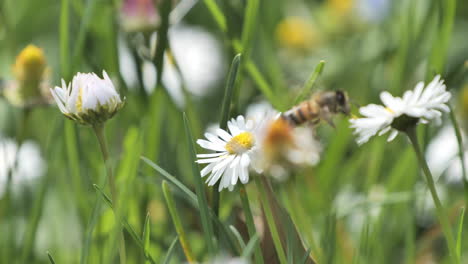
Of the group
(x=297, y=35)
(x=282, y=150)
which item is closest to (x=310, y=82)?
(x=282, y=150)

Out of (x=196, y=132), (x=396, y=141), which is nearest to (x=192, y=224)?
(x=196, y=132)

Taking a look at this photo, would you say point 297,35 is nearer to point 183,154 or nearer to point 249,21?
point 183,154

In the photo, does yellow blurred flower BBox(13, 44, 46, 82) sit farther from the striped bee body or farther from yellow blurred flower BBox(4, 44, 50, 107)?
the striped bee body

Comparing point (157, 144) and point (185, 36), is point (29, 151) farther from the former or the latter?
point (185, 36)

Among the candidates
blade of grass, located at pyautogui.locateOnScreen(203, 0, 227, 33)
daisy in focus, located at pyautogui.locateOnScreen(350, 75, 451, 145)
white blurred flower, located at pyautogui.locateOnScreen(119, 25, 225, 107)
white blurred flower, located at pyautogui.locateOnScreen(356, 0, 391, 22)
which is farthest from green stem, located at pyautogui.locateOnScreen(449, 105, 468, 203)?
white blurred flower, located at pyautogui.locateOnScreen(119, 25, 225, 107)

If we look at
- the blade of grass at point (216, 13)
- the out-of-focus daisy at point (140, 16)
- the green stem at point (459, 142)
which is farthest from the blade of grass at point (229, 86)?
the out-of-focus daisy at point (140, 16)
